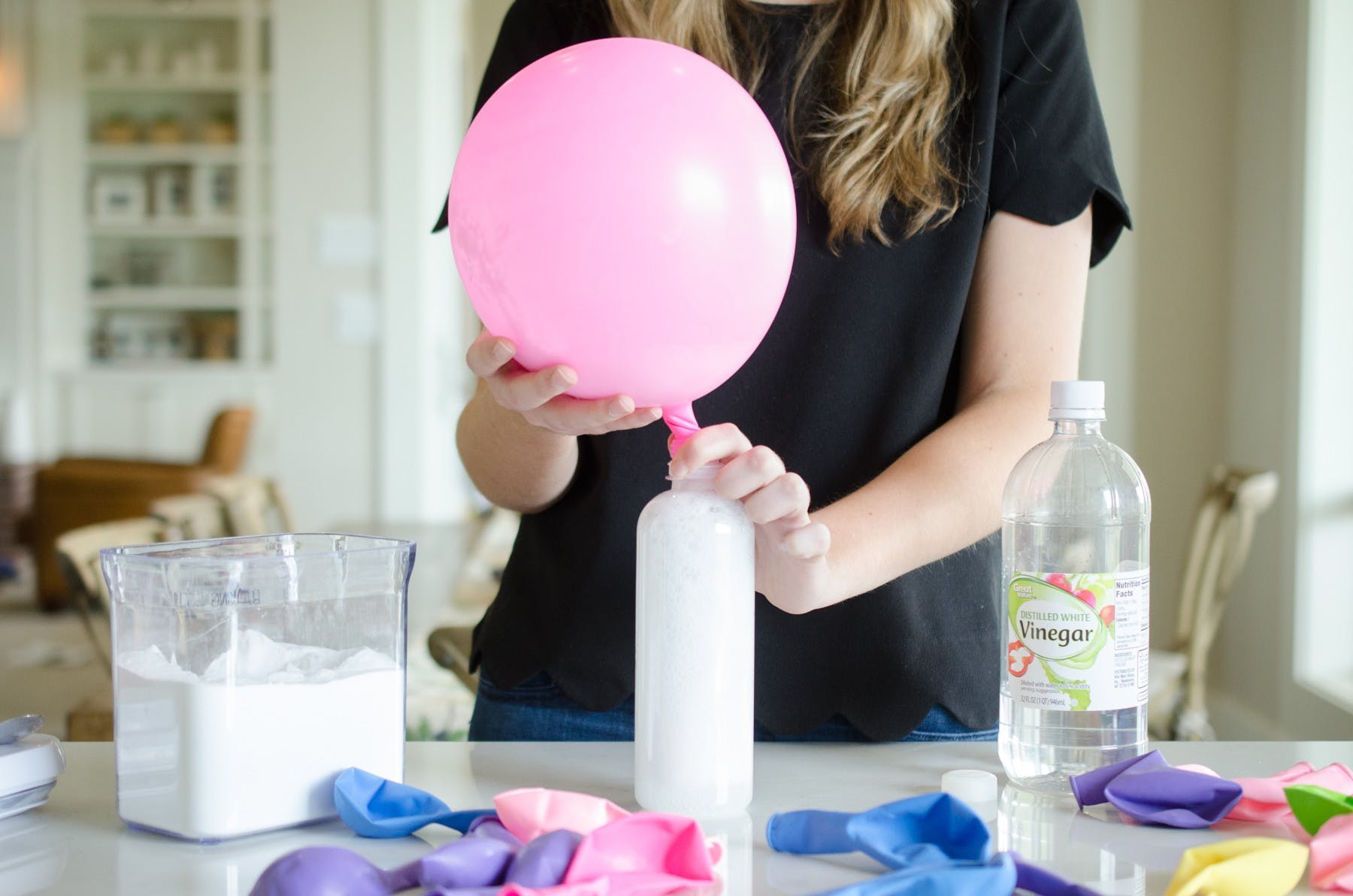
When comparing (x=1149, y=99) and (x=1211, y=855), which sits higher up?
(x=1149, y=99)

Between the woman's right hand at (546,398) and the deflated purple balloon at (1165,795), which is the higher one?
the woman's right hand at (546,398)

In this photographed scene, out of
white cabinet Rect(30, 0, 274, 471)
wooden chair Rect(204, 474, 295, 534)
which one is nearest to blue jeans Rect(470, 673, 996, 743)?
wooden chair Rect(204, 474, 295, 534)

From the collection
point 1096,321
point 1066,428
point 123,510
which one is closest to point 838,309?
point 1066,428

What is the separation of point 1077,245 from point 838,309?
0.19 metres

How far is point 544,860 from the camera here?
578 mm

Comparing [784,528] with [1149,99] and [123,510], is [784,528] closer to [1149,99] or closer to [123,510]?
[1149,99]

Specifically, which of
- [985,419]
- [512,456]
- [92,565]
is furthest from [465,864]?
[92,565]

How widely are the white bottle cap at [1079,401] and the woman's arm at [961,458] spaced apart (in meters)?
0.12

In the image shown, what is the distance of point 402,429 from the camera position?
474 cm

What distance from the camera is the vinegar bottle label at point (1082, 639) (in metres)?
0.71

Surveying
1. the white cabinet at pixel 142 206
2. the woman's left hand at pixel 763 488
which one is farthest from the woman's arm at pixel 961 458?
the white cabinet at pixel 142 206

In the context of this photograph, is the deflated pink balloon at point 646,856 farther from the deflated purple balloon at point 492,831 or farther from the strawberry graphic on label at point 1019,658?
the strawberry graphic on label at point 1019,658

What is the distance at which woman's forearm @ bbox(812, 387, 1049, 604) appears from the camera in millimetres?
805

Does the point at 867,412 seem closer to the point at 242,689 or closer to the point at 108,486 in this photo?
the point at 242,689
